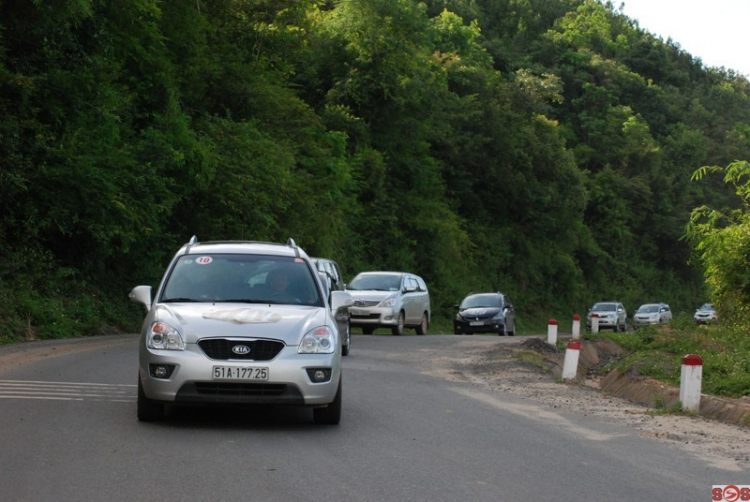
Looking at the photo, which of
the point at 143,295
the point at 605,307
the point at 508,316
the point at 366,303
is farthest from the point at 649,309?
the point at 143,295

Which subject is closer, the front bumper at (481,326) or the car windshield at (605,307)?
the front bumper at (481,326)

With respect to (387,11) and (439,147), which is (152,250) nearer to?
(387,11)

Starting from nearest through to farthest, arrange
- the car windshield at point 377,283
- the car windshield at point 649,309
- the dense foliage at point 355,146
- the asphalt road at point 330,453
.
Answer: the asphalt road at point 330,453 → the dense foliage at point 355,146 → the car windshield at point 377,283 → the car windshield at point 649,309

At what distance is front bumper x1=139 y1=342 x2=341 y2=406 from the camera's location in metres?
10.4

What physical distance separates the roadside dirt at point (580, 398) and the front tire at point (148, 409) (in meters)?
5.12

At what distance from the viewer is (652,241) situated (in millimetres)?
82500

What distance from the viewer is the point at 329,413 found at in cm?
1109

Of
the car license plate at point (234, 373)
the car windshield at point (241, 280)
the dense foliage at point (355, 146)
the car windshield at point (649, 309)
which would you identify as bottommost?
the car windshield at point (649, 309)

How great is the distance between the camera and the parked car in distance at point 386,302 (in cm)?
3036

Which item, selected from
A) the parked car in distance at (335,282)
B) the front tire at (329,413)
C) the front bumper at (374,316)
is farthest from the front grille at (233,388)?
the front bumper at (374,316)

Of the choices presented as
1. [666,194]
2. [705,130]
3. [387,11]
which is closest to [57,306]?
[387,11]

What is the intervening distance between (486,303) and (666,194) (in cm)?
4578

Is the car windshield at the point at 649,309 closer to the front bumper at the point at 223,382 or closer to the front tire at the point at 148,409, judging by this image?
the front bumper at the point at 223,382

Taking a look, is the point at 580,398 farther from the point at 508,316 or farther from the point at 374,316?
the point at 508,316
